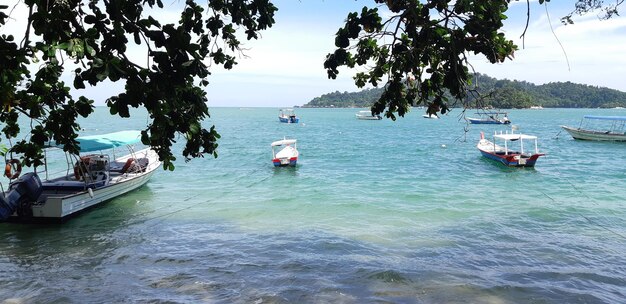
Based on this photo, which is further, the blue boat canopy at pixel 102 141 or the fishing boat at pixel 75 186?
the blue boat canopy at pixel 102 141

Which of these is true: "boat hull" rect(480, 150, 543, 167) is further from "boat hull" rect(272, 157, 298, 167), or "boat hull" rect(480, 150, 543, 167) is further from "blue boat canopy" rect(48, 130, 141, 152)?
"blue boat canopy" rect(48, 130, 141, 152)

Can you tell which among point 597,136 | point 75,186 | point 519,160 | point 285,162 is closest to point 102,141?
point 75,186

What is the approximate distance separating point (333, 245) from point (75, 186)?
1002 cm

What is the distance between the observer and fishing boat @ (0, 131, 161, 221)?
13.9 meters

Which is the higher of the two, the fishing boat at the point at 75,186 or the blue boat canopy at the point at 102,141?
the blue boat canopy at the point at 102,141

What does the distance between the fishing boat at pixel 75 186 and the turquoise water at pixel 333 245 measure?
529 mm

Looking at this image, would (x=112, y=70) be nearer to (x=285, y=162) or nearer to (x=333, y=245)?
(x=333, y=245)

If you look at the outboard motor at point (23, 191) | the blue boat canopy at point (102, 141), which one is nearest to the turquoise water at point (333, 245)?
the outboard motor at point (23, 191)

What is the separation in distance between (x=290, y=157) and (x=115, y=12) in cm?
2325

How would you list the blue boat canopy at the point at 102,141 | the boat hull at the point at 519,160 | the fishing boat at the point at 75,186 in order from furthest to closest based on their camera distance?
the boat hull at the point at 519,160 < the blue boat canopy at the point at 102,141 < the fishing boat at the point at 75,186

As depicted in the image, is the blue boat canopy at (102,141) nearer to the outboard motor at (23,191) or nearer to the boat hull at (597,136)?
the outboard motor at (23,191)

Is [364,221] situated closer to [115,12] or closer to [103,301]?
[103,301]

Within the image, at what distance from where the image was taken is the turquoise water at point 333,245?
9094 mm

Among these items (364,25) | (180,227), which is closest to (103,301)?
(180,227)
